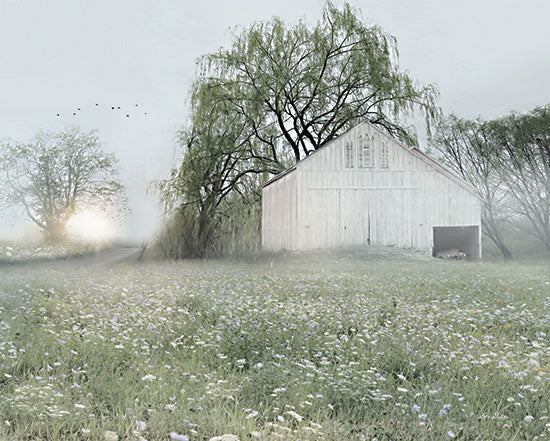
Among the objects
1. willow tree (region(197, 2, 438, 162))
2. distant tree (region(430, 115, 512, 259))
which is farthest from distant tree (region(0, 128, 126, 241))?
distant tree (region(430, 115, 512, 259))

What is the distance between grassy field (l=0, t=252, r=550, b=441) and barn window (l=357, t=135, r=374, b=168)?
14918 mm

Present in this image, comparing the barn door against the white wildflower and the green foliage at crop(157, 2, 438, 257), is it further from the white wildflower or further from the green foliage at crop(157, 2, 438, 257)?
the white wildflower

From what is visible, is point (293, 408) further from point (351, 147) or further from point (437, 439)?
point (351, 147)

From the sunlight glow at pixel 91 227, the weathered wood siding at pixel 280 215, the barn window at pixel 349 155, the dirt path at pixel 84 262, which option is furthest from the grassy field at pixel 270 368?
the sunlight glow at pixel 91 227

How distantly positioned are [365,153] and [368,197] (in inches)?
85.9

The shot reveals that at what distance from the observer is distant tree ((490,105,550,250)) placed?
2758cm

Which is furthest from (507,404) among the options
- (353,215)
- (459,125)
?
(459,125)

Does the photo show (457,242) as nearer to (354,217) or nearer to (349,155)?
(354,217)

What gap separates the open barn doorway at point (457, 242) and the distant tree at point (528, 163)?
5.18 metres

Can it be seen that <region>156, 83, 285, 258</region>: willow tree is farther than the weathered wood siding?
Yes

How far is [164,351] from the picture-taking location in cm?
486

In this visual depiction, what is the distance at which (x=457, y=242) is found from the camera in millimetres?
25922

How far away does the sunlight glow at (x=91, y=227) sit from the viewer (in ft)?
83.5

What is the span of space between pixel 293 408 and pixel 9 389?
2192 mm
